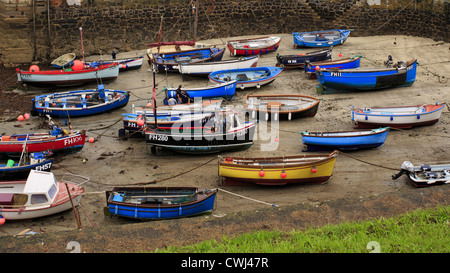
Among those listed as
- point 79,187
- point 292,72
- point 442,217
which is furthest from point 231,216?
point 292,72

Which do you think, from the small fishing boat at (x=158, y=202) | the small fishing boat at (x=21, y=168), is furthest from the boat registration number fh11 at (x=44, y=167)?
the small fishing boat at (x=158, y=202)

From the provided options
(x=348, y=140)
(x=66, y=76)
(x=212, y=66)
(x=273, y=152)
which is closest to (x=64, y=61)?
(x=66, y=76)

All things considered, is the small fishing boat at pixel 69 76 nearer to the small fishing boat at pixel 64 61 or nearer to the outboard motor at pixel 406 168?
the small fishing boat at pixel 64 61

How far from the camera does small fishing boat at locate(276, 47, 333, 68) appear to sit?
2361 cm

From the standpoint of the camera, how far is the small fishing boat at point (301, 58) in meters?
23.6

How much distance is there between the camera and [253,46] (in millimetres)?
26078

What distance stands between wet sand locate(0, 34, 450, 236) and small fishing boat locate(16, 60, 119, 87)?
622mm

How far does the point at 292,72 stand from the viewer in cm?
2394

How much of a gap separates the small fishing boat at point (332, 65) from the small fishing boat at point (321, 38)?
344 cm

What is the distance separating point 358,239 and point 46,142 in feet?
36.5

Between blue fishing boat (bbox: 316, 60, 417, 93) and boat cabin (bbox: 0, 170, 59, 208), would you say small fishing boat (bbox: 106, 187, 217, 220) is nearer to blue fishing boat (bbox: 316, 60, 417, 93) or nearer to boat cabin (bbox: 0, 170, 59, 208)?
boat cabin (bbox: 0, 170, 59, 208)

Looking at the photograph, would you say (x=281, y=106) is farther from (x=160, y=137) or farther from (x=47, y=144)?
(x=47, y=144)
